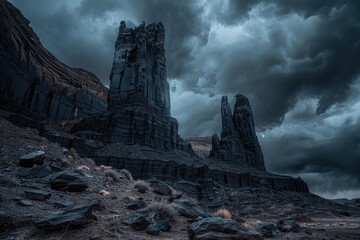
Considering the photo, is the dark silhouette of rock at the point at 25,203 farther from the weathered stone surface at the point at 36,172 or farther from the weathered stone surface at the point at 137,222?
the weathered stone surface at the point at 36,172

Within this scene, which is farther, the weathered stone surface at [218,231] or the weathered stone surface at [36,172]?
the weathered stone surface at [36,172]

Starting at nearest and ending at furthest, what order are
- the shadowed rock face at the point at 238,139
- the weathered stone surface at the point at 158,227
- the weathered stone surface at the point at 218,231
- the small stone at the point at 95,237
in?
the small stone at the point at 95,237 < the weathered stone surface at the point at 218,231 < the weathered stone surface at the point at 158,227 < the shadowed rock face at the point at 238,139

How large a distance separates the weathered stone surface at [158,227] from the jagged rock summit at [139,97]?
5171cm

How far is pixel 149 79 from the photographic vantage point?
257ft

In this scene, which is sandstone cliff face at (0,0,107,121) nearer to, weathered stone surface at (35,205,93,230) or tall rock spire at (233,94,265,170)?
weathered stone surface at (35,205,93,230)

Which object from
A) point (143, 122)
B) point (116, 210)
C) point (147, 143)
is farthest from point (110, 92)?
point (116, 210)

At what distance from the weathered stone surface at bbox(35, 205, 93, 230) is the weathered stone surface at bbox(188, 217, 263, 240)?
11.8ft

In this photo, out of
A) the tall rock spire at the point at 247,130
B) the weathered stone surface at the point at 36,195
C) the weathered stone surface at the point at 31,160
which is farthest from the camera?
the tall rock spire at the point at 247,130

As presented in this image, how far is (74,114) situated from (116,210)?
73809 millimetres

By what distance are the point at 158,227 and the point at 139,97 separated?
63.5m

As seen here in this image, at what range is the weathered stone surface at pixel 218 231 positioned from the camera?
7.05 m

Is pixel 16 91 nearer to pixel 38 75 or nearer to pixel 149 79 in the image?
pixel 38 75

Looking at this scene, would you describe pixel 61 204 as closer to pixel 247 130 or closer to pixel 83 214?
pixel 83 214

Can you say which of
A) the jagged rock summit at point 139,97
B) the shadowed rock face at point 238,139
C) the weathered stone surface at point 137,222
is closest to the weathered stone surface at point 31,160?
the weathered stone surface at point 137,222
